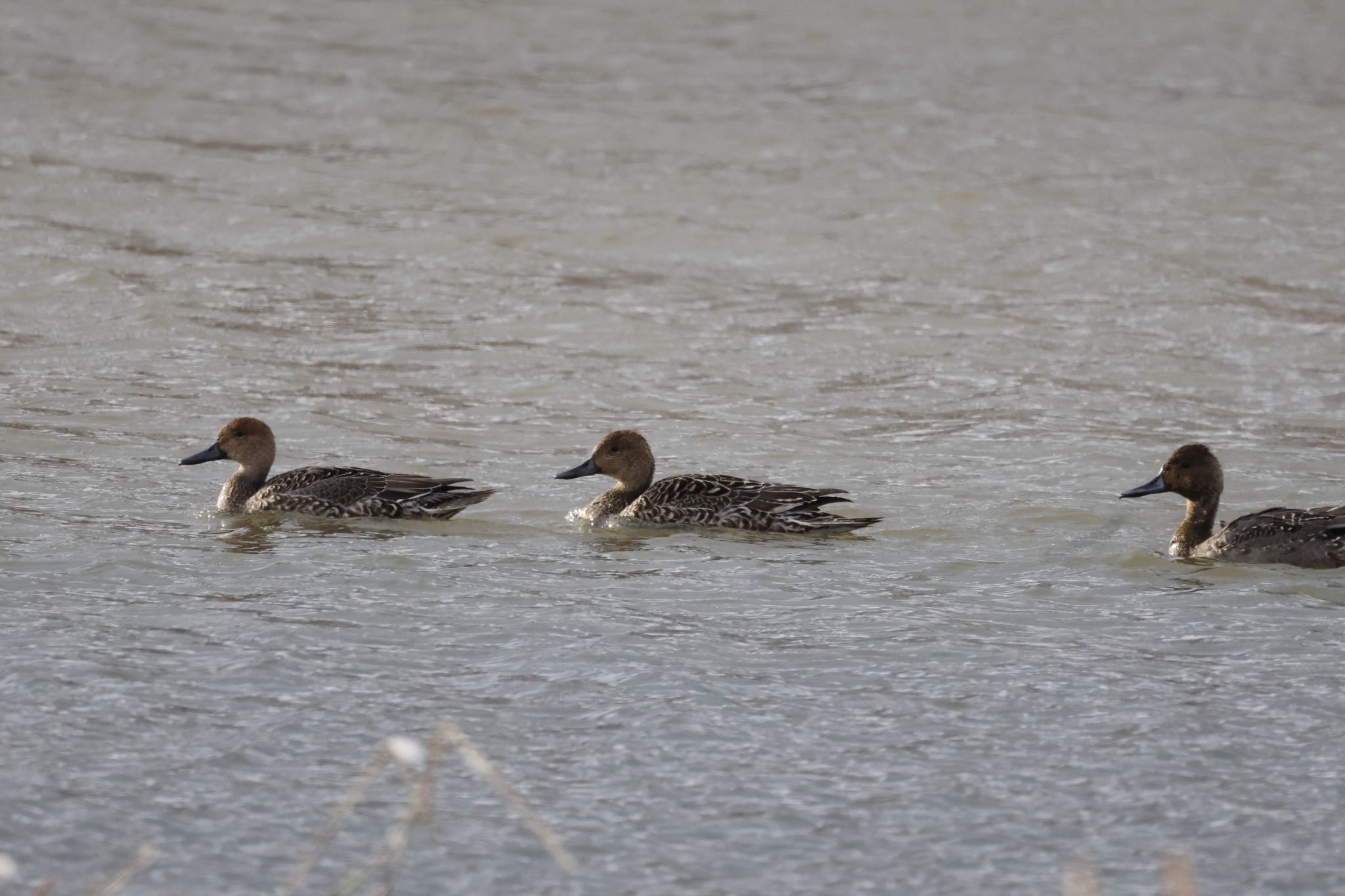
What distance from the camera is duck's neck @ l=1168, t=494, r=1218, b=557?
9.38 m

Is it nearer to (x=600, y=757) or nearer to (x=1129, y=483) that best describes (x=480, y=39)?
(x=1129, y=483)

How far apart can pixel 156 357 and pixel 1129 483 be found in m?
6.81

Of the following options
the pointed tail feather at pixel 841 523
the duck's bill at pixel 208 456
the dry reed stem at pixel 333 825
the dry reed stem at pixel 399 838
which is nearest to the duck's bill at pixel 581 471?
the pointed tail feather at pixel 841 523

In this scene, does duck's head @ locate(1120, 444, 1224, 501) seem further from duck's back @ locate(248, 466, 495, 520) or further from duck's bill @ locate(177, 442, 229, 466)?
duck's bill @ locate(177, 442, 229, 466)

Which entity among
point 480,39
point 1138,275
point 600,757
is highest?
point 480,39

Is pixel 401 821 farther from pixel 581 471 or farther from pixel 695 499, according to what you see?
pixel 581 471

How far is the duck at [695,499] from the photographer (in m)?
9.77

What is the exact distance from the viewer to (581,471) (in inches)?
408

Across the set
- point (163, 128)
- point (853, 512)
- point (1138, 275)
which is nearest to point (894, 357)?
point (1138, 275)

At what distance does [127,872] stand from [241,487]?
6.17 meters

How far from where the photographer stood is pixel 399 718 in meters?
6.48

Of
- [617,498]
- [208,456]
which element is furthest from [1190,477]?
[208,456]

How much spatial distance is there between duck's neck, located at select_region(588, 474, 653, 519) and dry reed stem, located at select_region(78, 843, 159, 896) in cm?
490

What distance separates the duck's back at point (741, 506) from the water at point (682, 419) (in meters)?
0.25
